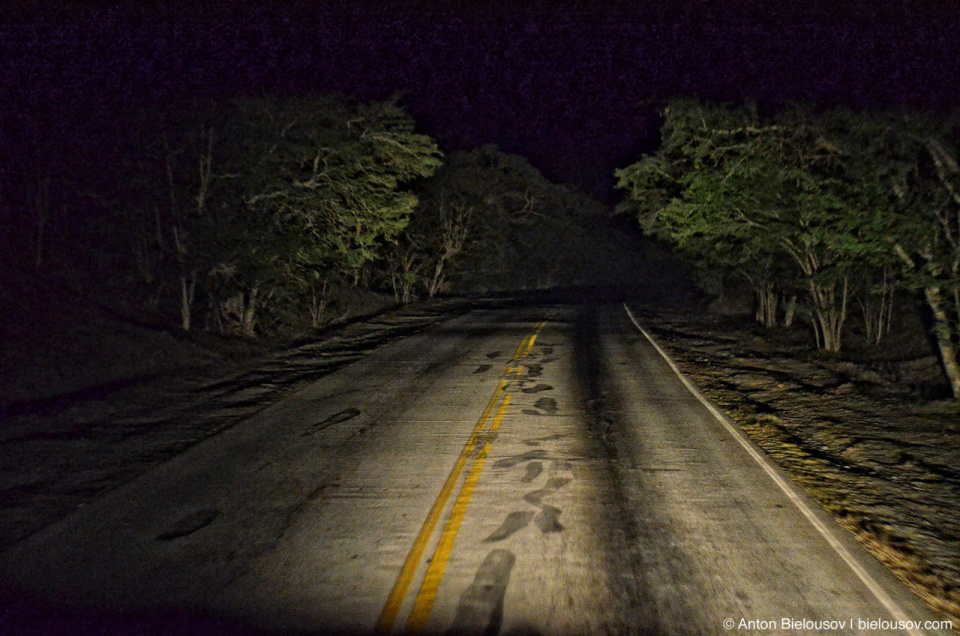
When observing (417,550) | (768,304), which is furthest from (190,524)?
(768,304)

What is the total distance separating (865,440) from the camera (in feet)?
32.2

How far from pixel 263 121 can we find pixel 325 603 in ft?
53.7

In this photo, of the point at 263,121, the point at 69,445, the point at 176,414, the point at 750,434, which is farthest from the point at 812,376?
the point at 263,121

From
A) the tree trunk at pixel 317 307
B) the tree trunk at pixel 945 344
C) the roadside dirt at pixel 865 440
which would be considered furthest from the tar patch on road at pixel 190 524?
the tree trunk at pixel 317 307

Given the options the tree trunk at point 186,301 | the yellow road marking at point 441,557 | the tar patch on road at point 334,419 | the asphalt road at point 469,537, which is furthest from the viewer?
the tree trunk at point 186,301

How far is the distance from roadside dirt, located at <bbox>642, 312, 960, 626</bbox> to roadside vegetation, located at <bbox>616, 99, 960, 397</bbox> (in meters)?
1.78

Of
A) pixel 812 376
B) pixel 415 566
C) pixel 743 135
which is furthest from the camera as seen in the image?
pixel 743 135

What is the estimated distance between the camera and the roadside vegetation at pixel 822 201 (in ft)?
38.4

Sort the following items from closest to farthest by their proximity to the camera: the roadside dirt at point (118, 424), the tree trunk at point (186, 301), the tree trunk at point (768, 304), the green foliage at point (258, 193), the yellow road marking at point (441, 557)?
the yellow road marking at point (441, 557) < the roadside dirt at point (118, 424) < the green foliage at point (258, 193) < the tree trunk at point (186, 301) < the tree trunk at point (768, 304)

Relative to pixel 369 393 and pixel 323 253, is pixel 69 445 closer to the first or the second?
pixel 369 393

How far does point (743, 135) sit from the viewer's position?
1786cm

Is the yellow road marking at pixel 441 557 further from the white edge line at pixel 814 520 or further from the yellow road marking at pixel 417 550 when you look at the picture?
the white edge line at pixel 814 520

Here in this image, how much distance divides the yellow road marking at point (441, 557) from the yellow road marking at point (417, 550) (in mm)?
128

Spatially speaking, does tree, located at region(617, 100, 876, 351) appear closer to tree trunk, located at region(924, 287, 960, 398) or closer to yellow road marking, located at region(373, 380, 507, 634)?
tree trunk, located at region(924, 287, 960, 398)
